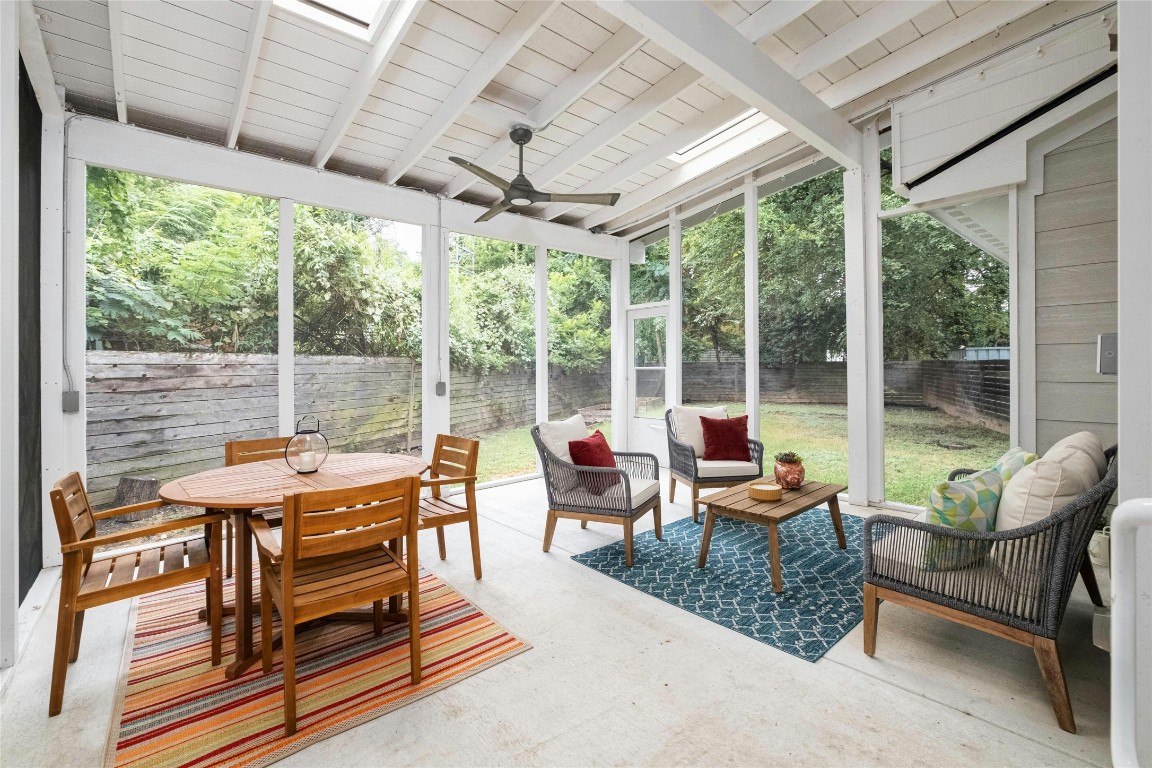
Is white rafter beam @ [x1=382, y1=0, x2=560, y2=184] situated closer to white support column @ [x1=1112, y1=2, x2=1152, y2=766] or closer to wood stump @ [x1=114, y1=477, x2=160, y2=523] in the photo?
white support column @ [x1=1112, y1=2, x2=1152, y2=766]

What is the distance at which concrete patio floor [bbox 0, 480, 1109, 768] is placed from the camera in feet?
5.57

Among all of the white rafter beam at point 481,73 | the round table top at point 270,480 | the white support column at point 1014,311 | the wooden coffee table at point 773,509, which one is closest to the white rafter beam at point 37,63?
the white rafter beam at point 481,73

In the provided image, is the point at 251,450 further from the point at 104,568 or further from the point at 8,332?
the point at 8,332

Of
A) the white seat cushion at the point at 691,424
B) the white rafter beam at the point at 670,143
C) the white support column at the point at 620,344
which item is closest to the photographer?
the white rafter beam at the point at 670,143

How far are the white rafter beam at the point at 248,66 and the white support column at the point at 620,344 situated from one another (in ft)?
13.7

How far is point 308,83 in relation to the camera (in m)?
3.28

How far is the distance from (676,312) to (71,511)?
518cm

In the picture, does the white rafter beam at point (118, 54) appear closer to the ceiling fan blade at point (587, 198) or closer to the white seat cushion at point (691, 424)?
the ceiling fan blade at point (587, 198)

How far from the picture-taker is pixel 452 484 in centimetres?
297

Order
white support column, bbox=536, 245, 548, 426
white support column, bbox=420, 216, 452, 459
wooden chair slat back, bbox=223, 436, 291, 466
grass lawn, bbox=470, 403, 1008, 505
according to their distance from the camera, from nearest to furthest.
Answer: wooden chair slat back, bbox=223, 436, 291, 466, grass lawn, bbox=470, 403, 1008, 505, white support column, bbox=420, 216, 452, 459, white support column, bbox=536, 245, 548, 426

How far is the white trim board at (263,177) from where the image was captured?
3.43m

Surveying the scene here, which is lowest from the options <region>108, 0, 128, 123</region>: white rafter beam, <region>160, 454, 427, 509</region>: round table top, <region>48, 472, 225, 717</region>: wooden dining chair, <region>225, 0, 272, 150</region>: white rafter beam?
<region>48, 472, 225, 717</region>: wooden dining chair

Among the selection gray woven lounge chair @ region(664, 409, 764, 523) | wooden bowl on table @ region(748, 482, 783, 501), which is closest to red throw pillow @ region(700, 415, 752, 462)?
gray woven lounge chair @ region(664, 409, 764, 523)

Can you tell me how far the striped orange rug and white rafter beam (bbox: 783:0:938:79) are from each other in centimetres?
367
